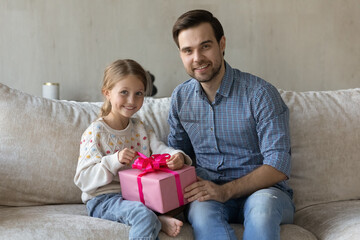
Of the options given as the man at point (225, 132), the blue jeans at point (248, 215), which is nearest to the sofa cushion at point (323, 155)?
the man at point (225, 132)

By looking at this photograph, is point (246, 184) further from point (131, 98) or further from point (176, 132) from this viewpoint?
point (131, 98)

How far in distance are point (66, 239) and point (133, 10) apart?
85.4 inches

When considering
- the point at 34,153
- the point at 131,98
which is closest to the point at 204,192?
the point at 131,98

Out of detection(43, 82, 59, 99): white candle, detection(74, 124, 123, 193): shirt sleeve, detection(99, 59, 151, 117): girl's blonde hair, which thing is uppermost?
detection(99, 59, 151, 117): girl's blonde hair

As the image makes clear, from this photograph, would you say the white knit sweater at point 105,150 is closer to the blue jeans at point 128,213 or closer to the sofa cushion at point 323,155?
the blue jeans at point 128,213

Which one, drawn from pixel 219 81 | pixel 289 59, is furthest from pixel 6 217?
pixel 289 59

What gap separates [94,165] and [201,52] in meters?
0.65

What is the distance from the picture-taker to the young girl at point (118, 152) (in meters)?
1.50

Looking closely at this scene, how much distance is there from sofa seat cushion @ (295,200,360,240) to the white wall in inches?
67.1

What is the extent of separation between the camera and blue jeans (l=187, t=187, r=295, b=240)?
142cm

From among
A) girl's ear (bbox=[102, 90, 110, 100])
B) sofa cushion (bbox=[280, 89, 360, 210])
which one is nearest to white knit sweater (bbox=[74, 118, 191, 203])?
girl's ear (bbox=[102, 90, 110, 100])

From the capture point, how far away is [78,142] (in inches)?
73.2

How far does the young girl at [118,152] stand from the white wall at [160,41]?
4.77 ft

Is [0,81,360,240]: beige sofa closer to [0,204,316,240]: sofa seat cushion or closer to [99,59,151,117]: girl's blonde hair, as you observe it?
[0,204,316,240]: sofa seat cushion
